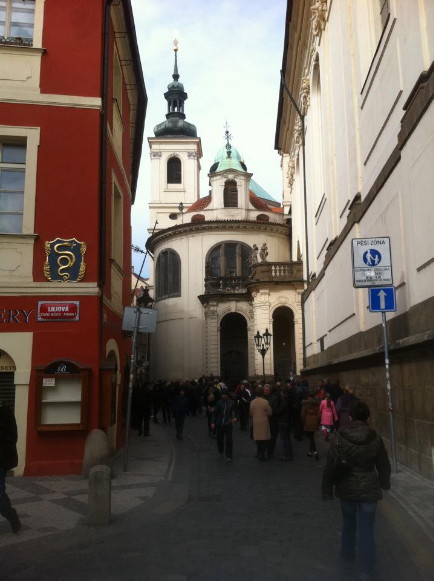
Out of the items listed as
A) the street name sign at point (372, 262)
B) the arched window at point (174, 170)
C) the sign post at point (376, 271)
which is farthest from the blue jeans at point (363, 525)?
the arched window at point (174, 170)

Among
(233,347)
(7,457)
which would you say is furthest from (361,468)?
(233,347)

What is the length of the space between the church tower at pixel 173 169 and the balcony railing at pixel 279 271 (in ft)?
75.0

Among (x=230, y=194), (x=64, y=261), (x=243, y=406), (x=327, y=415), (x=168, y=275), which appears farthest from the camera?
(x=230, y=194)

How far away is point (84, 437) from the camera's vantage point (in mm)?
11180

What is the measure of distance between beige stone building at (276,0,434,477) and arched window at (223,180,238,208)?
22.1 metres

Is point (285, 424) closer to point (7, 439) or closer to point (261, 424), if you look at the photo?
point (261, 424)

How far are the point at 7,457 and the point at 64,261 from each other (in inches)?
212

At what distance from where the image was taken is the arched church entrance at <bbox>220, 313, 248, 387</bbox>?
1743 inches

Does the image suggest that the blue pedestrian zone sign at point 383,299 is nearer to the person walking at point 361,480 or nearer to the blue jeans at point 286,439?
the blue jeans at point 286,439

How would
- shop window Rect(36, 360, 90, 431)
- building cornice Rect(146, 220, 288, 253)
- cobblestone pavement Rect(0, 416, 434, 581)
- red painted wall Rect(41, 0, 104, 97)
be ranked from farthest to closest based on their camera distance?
building cornice Rect(146, 220, 288, 253) → red painted wall Rect(41, 0, 104, 97) → shop window Rect(36, 360, 90, 431) → cobblestone pavement Rect(0, 416, 434, 581)

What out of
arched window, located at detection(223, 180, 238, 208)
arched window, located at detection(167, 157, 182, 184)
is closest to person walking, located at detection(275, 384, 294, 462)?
arched window, located at detection(223, 180, 238, 208)

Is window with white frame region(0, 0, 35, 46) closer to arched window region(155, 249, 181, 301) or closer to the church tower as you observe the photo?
arched window region(155, 249, 181, 301)

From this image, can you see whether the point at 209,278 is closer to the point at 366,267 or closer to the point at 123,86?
the point at 123,86

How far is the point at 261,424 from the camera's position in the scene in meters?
12.8
